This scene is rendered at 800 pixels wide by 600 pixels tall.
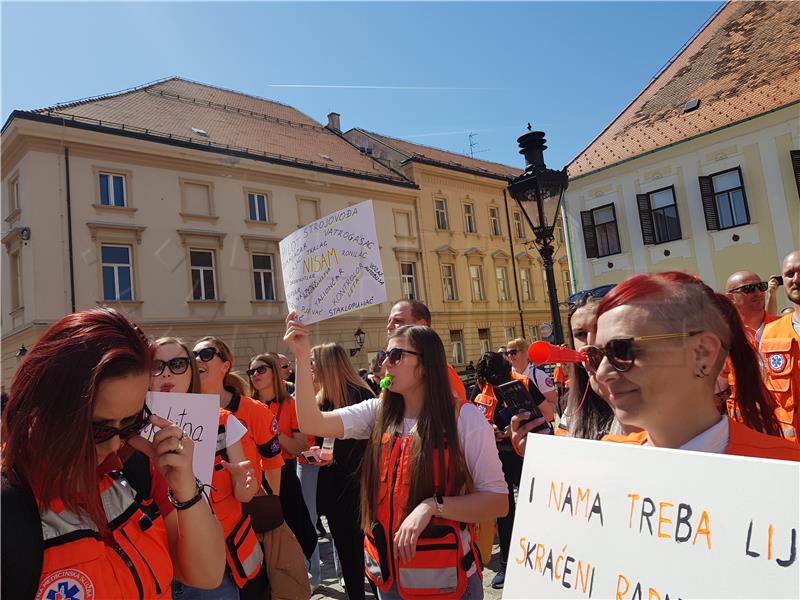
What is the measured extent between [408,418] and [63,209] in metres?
19.2

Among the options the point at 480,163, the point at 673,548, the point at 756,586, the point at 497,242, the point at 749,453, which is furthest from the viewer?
the point at 480,163

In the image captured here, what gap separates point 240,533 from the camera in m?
2.58

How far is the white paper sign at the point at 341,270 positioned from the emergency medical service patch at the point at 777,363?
2274mm

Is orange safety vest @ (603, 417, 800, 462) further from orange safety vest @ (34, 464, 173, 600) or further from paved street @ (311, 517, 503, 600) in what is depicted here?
paved street @ (311, 517, 503, 600)

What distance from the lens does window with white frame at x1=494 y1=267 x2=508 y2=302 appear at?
1228 inches

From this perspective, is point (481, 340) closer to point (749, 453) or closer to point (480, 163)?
point (480, 163)

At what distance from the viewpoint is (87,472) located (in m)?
1.42

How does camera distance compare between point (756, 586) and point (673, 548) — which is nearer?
point (756, 586)

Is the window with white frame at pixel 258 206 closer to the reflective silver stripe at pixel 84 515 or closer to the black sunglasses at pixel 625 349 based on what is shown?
the reflective silver stripe at pixel 84 515

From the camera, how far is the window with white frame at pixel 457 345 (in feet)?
93.3

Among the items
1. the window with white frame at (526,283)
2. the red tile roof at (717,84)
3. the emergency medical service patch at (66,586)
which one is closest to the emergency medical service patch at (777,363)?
the emergency medical service patch at (66,586)

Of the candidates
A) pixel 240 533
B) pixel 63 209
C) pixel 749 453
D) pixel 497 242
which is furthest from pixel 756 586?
pixel 497 242

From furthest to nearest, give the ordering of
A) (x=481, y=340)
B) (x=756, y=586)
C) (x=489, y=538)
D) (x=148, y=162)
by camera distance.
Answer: (x=481, y=340) < (x=148, y=162) < (x=489, y=538) < (x=756, y=586)

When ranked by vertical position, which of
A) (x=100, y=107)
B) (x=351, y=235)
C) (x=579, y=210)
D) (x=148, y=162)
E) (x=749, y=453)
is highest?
(x=100, y=107)
